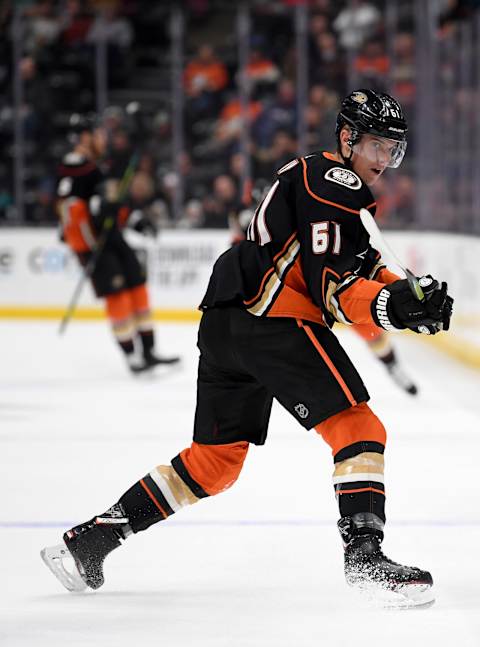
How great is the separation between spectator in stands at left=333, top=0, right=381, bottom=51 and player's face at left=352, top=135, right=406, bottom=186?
6.82 metres

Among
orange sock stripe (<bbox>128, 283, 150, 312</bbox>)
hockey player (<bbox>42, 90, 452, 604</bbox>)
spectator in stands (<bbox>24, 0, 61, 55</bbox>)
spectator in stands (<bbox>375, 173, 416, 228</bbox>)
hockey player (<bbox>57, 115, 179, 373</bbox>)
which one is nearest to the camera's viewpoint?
hockey player (<bbox>42, 90, 452, 604</bbox>)

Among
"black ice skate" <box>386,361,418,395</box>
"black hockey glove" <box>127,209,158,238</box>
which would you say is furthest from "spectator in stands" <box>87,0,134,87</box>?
"black ice skate" <box>386,361,418,395</box>

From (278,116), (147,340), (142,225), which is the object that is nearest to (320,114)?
(278,116)

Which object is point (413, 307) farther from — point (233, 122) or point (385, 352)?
point (233, 122)

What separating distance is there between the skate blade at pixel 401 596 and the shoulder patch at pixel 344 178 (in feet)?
2.58

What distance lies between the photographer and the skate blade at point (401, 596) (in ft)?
8.23

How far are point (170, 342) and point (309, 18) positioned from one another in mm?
2826

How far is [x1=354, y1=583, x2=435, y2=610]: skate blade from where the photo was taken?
2510mm

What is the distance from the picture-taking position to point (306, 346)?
2545mm

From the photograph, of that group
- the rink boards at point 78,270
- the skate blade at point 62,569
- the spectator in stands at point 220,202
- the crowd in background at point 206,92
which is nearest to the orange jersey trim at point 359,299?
the skate blade at point 62,569

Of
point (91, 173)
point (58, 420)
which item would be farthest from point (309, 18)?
point (58, 420)

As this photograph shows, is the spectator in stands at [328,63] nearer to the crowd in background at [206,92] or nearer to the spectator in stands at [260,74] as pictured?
the crowd in background at [206,92]

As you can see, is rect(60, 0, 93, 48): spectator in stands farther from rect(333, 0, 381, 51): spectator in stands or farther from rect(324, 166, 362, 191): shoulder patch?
rect(324, 166, 362, 191): shoulder patch

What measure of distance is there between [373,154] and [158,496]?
2.74 feet
